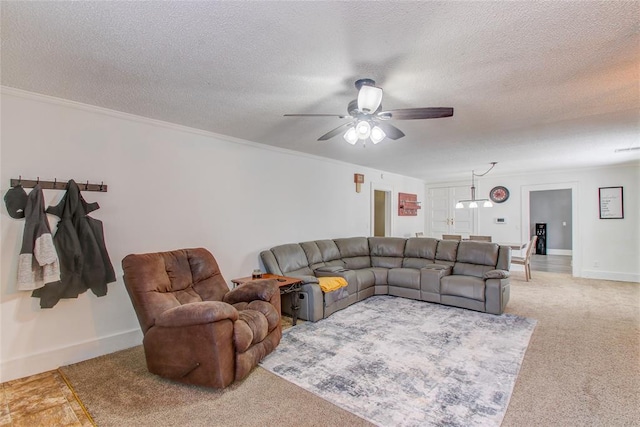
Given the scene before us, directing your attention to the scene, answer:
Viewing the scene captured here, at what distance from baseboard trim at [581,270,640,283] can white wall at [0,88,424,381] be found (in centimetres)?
651

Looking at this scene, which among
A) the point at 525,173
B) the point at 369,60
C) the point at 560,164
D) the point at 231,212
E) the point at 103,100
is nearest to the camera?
the point at 369,60

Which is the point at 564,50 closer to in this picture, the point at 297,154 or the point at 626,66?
the point at 626,66

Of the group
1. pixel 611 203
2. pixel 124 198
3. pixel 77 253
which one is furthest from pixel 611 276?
pixel 77 253

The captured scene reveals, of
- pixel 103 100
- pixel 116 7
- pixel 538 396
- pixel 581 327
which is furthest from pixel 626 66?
pixel 103 100

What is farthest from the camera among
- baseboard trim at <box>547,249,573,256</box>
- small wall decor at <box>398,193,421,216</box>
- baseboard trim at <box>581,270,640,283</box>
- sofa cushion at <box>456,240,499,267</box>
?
baseboard trim at <box>547,249,573,256</box>

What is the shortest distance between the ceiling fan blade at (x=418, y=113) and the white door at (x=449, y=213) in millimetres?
6825

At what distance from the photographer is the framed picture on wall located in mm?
6270

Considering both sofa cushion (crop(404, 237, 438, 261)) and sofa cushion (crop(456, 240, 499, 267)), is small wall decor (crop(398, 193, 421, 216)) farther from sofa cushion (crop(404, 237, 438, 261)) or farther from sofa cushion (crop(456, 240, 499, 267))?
sofa cushion (crop(456, 240, 499, 267))

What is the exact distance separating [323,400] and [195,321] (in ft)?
3.64

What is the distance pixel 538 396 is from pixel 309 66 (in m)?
2.95

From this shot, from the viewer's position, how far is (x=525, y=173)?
7.33 metres

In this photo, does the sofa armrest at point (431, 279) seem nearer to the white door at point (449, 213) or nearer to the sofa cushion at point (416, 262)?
the sofa cushion at point (416, 262)

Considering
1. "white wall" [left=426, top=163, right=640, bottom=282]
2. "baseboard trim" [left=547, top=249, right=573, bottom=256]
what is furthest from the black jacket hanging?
"baseboard trim" [left=547, top=249, right=573, bottom=256]

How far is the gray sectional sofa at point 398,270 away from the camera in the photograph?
162 inches
